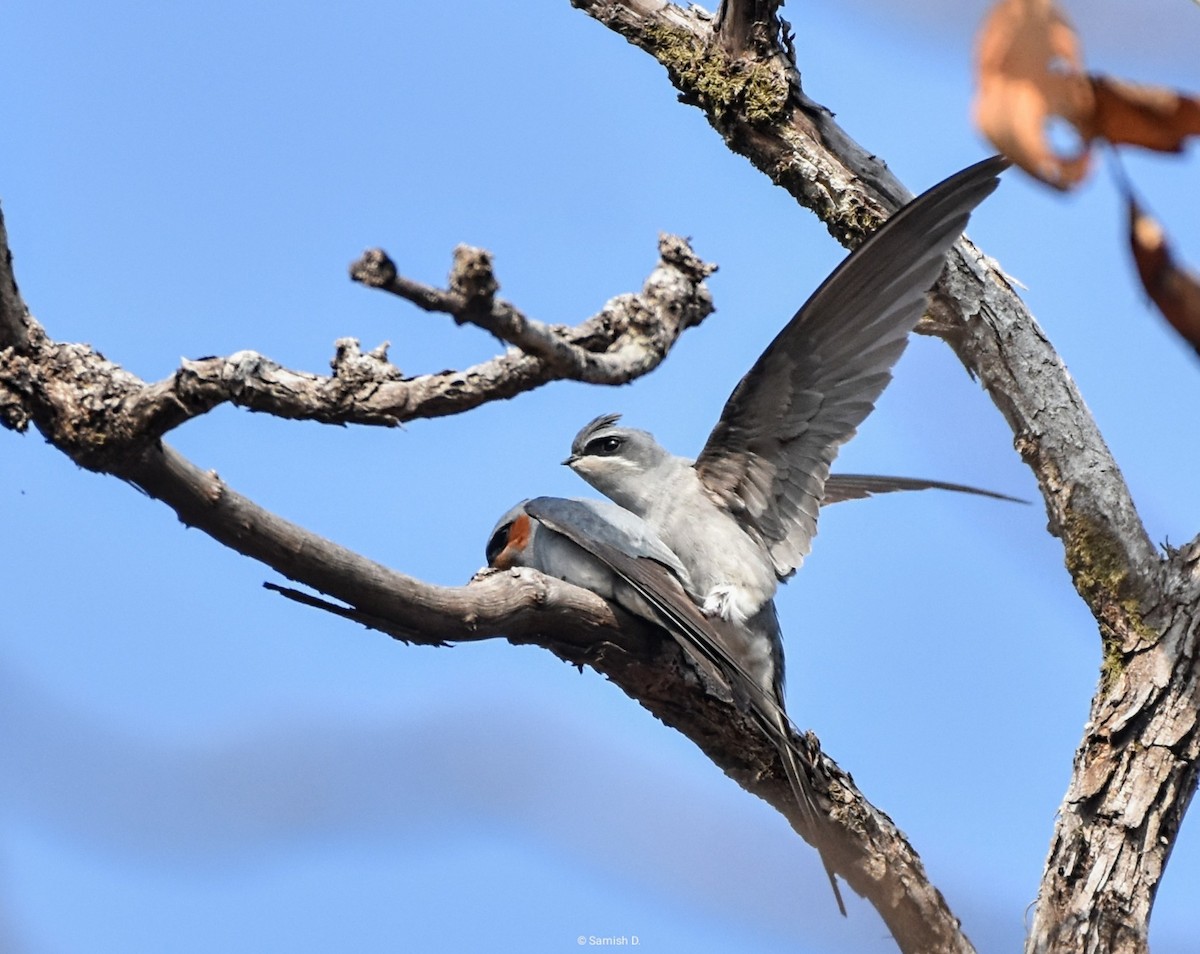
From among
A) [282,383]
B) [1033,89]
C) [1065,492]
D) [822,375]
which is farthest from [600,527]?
[1033,89]

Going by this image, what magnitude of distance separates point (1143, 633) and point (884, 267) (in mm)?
1857

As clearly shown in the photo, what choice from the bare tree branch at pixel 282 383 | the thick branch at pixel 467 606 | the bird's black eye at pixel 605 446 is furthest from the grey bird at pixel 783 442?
the bare tree branch at pixel 282 383

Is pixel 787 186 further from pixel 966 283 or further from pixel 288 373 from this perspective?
pixel 288 373

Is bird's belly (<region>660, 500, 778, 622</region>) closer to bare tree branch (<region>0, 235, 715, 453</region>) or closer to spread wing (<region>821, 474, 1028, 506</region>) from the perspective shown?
spread wing (<region>821, 474, 1028, 506</region>)

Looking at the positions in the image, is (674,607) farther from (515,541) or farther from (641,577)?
(515,541)

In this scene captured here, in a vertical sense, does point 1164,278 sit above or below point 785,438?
below

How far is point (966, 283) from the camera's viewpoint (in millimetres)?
5352

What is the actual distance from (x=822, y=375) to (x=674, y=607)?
144 cm

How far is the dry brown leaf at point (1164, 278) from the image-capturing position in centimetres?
111

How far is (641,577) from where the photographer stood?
5594 mm

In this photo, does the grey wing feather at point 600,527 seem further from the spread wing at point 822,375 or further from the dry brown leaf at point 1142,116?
the dry brown leaf at point 1142,116

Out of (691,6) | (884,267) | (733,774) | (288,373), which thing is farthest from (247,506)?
(691,6)

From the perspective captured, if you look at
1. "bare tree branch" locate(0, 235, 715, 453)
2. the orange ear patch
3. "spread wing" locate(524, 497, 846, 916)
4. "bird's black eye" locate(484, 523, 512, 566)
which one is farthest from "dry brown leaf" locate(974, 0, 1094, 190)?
"bird's black eye" locate(484, 523, 512, 566)

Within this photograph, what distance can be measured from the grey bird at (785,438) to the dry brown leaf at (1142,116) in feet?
13.8
